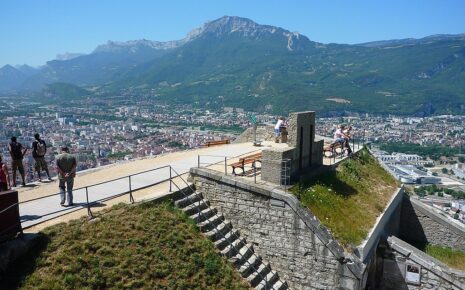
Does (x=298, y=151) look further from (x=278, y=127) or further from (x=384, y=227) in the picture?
(x=278, y=127)

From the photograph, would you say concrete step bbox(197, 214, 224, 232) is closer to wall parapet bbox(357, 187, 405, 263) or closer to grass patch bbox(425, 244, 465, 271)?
wall parapet bbox(357, 187, 405, 263)

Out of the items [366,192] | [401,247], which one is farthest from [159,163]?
Answer: [401,247]

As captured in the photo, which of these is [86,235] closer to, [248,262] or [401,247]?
[248,262]

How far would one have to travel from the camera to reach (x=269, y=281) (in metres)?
12.9

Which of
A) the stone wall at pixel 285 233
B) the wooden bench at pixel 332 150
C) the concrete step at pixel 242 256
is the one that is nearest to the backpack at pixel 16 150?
the stone wall at pixel 285 233

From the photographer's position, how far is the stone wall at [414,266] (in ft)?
44.2

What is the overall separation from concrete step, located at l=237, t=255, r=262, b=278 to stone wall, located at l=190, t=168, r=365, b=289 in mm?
276

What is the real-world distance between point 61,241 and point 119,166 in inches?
381

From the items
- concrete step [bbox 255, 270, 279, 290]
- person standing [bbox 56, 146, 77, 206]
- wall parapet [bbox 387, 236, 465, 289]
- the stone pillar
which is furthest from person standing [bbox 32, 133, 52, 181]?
wall parapet [bbox 387, 236, 465, 289]

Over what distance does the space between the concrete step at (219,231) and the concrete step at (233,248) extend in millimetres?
457

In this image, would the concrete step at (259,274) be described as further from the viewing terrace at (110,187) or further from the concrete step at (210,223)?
the viewing terrace at (110,187)

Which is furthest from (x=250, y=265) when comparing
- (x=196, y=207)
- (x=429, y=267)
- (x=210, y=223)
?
(x=429, y=267)

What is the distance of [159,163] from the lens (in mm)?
19906

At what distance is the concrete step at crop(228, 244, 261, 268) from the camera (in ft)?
41.9
